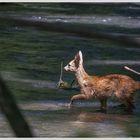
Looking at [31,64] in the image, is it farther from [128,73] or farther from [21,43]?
[128,73]

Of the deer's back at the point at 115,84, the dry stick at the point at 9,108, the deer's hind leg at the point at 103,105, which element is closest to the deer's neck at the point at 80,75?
the deer's back at the point at 115,84

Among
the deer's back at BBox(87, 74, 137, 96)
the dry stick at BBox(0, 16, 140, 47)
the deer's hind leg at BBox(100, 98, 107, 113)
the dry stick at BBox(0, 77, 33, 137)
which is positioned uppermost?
the dry stick at BBox(0, 16, 140, 47)

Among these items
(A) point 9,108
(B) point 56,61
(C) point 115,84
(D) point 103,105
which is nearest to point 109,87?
(C) point 115,84

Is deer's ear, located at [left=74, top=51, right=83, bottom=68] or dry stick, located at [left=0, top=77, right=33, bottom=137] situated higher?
dry stick, located at [left=0, top=77, right=33, bottom=137]

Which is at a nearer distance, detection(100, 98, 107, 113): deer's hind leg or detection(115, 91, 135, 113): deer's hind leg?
detection(100, 98, 107, 113): deer's hind leg

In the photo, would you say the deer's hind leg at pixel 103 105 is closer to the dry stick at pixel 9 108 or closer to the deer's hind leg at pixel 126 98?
the deer's hind leg at pixel 126 98

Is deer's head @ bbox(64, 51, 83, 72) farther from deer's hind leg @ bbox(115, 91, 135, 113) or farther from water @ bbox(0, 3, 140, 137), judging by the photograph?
deer's hind leg @ bbox(115, 91, 135, 113)

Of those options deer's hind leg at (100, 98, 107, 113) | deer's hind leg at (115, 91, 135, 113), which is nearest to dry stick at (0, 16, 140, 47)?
deer's hind leg at (100, 98, 107, 113)

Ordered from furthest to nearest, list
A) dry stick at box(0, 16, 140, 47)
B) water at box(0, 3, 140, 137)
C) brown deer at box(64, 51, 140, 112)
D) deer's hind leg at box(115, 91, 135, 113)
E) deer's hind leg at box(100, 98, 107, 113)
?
brown deer at box(64, 51, 140, 112), deer's hind leg at box(115, 91, 135, 113), deer's hind leg at box(100, 98, 107, 113), water at box(0, 3, 140, 137), dry stick at box(0, 16, 140, 47)

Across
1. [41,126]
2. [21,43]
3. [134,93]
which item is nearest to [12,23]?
[41,126]

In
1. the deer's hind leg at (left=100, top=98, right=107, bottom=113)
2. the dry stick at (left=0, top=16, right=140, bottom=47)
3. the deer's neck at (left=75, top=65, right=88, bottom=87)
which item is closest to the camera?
the dry stick at (left=0, top=16, right=140, bottom=47)

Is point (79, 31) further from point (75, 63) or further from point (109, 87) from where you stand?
point (75, 63)

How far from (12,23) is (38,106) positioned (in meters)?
2.25

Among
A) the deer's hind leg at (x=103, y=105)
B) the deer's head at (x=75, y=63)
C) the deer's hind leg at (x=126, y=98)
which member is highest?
the deer's head at (x=75, y=63)
